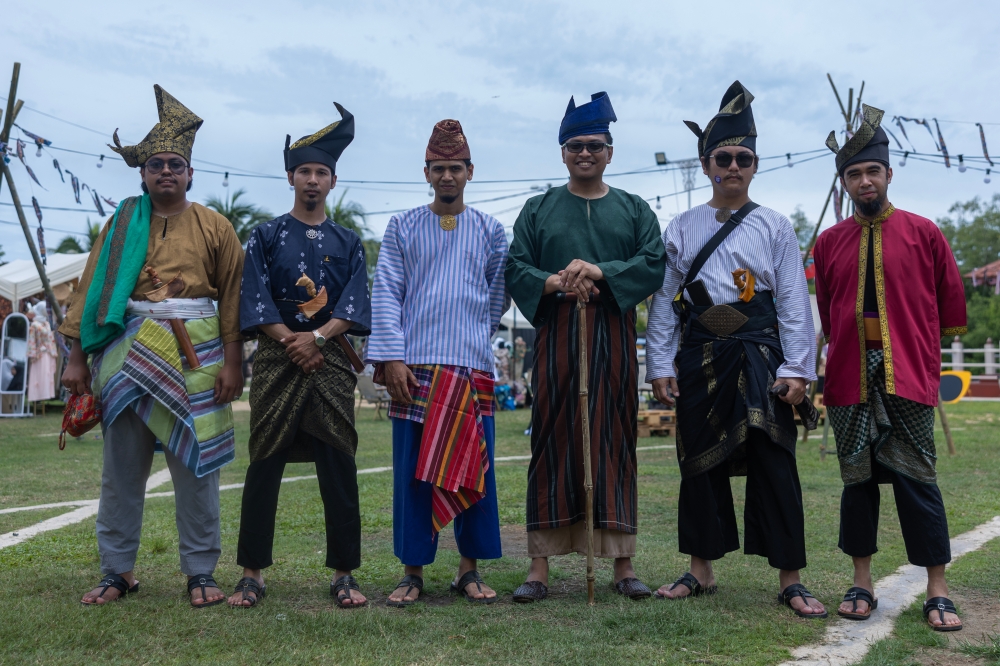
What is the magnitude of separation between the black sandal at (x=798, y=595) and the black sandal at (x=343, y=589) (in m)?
1.74

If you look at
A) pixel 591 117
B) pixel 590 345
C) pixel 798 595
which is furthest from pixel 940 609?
pixel 591 117

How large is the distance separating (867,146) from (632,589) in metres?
2.12

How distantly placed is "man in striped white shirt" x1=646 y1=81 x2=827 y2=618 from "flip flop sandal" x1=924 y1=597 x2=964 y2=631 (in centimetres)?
44

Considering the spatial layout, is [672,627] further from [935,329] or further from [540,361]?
[935,329]

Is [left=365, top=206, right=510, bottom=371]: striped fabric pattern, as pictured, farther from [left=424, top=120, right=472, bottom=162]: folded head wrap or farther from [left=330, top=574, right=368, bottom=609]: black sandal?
[left=330, top=574, right=368, bottom=609]: black sandal

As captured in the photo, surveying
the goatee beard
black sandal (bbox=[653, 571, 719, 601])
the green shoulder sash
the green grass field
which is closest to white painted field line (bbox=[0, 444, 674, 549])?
the green grass field

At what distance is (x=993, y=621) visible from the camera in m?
3.49

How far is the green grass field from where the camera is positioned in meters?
→ 3.07

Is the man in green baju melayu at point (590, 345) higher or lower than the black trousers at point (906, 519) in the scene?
higher

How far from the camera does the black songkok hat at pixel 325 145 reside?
4.01m

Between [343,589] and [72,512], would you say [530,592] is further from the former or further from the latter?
[72,512]

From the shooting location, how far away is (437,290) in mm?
3975

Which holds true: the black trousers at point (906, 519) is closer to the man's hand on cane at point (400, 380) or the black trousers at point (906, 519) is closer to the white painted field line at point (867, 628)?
the white painted field line at point (867, 628)

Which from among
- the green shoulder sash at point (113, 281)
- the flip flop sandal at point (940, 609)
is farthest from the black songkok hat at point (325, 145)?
the flip flop sandal at point (940, 609)
